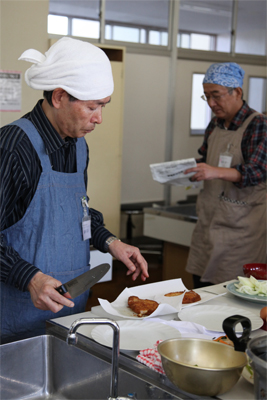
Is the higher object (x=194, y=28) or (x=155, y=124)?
(x=194, y=28)

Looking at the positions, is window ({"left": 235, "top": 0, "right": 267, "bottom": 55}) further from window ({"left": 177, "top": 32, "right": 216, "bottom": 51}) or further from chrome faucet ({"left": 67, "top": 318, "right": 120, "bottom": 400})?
chrome faucet ({"left": 67, "top": 318, "right": 120, "bottom": 400})

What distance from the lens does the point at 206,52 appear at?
19.9 feet

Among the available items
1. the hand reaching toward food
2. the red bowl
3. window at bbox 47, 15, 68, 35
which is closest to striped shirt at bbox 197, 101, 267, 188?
the red bowl

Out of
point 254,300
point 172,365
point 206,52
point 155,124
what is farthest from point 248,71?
point 172,365

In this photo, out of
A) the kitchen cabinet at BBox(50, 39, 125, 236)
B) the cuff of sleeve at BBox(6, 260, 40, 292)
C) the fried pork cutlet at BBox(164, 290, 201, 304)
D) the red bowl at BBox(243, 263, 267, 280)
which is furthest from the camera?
the kitchen cabinet at BBox(50, 39, 125, 236)

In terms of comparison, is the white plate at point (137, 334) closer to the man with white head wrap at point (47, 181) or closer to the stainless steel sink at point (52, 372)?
the stainless steel sink at point (52, 372)

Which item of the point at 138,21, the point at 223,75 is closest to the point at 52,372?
the point at 223,75

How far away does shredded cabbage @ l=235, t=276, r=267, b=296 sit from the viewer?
175 centimetres

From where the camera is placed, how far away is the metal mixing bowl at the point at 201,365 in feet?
3.42

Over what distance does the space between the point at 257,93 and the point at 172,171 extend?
14.1 feet

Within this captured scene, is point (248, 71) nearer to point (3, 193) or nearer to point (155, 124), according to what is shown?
point (155, 124)

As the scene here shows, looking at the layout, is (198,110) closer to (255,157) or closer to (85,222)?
(255,157)

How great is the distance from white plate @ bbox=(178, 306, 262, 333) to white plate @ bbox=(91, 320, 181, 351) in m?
0.12

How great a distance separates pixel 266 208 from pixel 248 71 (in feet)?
13.5
